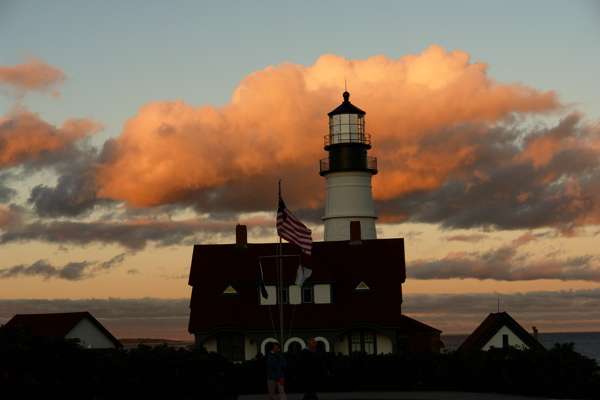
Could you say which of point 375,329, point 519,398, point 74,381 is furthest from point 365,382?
point 375,329

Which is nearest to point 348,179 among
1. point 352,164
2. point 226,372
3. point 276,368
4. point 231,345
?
point 352,164

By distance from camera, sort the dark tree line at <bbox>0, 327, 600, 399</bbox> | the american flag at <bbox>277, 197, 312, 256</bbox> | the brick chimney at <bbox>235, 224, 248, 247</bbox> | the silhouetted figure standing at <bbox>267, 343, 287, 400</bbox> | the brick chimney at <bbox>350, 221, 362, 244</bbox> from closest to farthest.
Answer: the silhouetted figure standing at <bbox>267, 343, 287, 400</bbox>, the dark tree line at <bbox>0, 327, 600, 399</bbox>, the american flag at <bbox>277, 197, 312, 256</bbox>, the brick chimney at <bbox>235, 224, 248, 247</bbox>, the brick chimney at <bbox>350, 221, 362, 244</bbox>

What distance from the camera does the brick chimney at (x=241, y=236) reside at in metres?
50.7

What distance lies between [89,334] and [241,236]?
11.0m

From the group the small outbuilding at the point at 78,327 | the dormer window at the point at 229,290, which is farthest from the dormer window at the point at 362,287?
the small outbuilding at the point at 78,327

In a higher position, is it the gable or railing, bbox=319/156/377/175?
railing, bbox=319/156/377/175

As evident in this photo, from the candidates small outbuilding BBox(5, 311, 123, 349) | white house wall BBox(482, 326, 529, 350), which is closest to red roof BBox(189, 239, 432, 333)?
white house wall BBox(482, 326, 529, 350)

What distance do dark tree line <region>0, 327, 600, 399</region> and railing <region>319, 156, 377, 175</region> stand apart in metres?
21.5

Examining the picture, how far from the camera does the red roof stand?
46188 mm

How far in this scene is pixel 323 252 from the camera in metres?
50.3

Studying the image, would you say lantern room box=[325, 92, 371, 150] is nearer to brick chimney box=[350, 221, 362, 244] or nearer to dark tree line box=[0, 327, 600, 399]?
brick chimney box=[350, 221, 362, 244]

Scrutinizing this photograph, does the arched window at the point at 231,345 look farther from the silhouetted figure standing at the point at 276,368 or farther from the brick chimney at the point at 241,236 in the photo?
the silhouetted figure standing at the point at 276,368

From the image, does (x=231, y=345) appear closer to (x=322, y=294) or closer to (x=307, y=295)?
(x=307, y=295)

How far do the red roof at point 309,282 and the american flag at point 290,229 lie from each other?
8.36 m
